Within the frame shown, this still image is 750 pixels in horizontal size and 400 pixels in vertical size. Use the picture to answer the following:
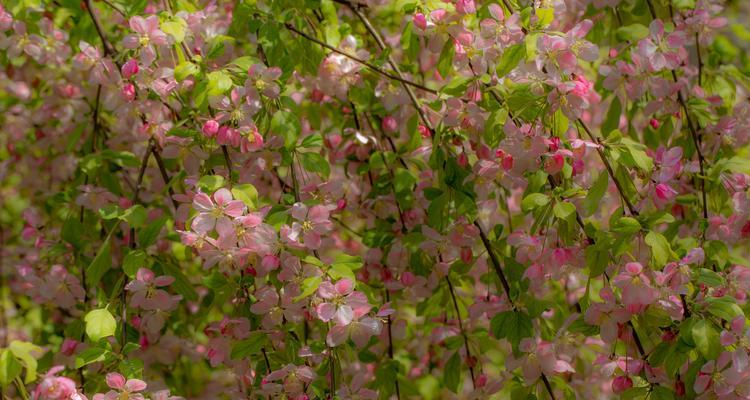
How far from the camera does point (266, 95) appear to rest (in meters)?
1.49

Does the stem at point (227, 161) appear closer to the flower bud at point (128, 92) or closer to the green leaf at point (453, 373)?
the flower bud at point (128, 92)

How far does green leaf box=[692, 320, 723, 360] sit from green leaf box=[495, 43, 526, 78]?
48 cm

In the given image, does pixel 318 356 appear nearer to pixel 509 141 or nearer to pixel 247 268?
pixel 247 268

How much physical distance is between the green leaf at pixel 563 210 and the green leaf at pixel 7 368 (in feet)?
2.87

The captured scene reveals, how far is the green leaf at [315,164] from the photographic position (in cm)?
151

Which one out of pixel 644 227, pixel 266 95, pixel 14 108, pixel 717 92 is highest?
pixel 266 95

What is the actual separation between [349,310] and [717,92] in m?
1.06

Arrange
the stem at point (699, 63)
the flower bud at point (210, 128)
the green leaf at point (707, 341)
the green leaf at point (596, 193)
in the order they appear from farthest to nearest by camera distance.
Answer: the stem at point (699, 63) → the flower bud at point (210, 128) → the green leaf at point (596, 193) → the green leaf at point (707, 341)

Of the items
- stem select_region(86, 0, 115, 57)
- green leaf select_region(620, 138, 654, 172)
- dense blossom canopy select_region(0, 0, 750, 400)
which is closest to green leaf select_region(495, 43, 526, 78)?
dense blossom canopy select_region(0, 0, 750, 400)

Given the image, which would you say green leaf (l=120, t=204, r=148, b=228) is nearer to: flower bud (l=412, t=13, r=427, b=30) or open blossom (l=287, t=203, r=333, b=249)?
open blossom (l=287, t=203, r=333, b=249)

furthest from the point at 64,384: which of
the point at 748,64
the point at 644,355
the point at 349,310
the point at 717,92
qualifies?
the point at 748,64

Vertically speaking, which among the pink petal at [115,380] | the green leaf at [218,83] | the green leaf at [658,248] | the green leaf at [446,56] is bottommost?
the pink petal at [115,380]

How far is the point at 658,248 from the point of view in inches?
51.4

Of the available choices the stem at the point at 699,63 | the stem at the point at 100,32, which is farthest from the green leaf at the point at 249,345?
the stem at the point at 699,63
